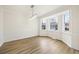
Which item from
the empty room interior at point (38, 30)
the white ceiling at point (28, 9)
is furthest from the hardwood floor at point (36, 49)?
the white ceiling at point (28, 9)

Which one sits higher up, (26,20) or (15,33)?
(26,20)

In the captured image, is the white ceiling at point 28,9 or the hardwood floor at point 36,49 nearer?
the hardwood floor at point 36,49

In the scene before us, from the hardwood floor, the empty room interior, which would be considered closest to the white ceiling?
the empty room interior

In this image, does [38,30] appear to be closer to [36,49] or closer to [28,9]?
[28,9]

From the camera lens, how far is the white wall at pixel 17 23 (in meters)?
5.19

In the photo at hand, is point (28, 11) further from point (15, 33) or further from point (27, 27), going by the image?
point (15, 33)

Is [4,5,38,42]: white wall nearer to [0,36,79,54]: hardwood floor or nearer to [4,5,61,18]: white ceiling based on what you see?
[4,5,61,18]: white ceiling

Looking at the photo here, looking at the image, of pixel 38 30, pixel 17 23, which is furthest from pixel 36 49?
pixel 38 30

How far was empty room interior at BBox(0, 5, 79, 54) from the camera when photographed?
375 centimetres

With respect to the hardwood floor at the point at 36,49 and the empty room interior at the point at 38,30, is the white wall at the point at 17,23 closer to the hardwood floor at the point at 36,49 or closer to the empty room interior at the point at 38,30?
the empty room interior at the point at 38,30
